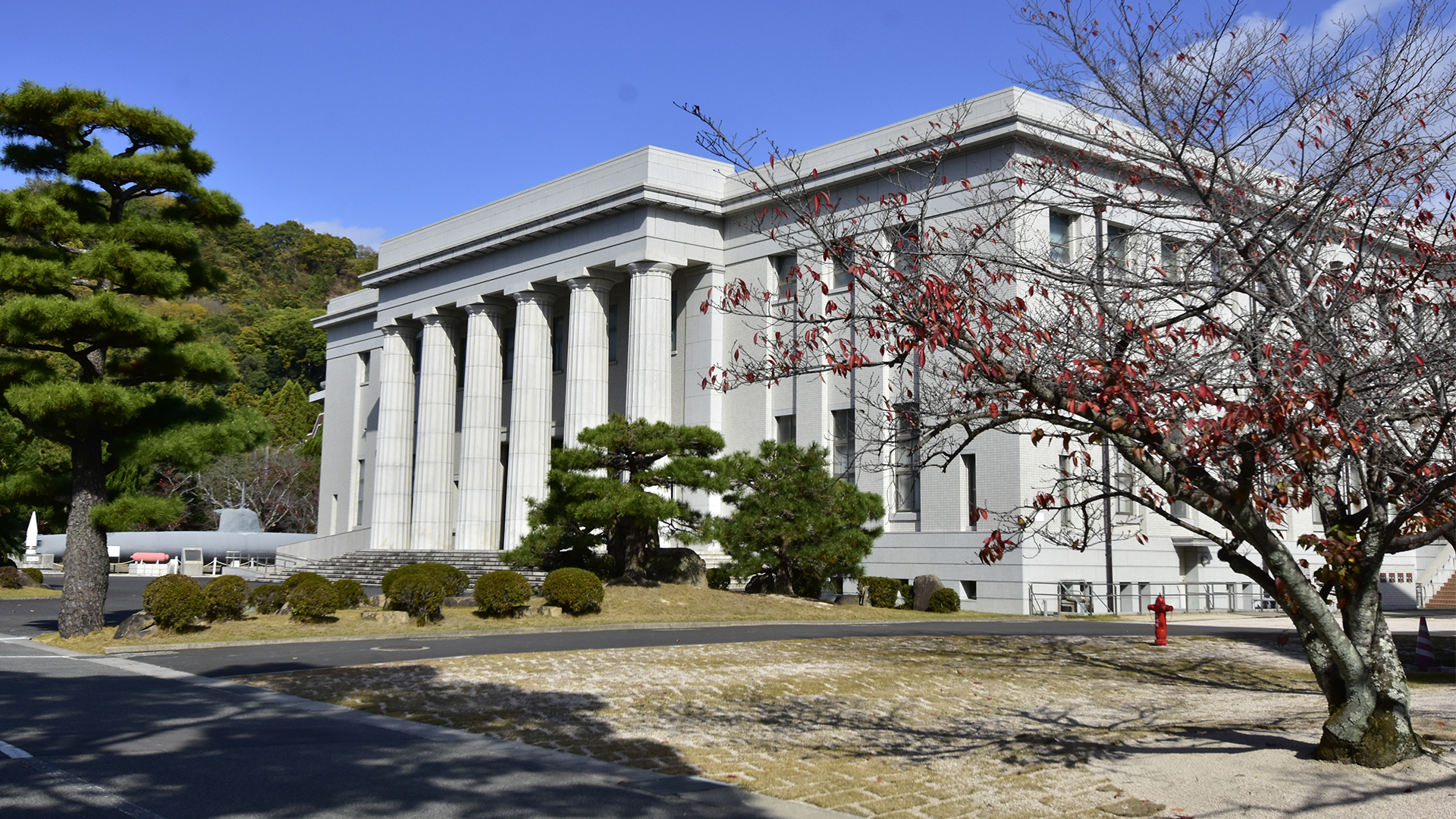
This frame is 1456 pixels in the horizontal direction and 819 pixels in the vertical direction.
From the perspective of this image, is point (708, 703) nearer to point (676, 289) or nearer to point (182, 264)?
point (182, 264)

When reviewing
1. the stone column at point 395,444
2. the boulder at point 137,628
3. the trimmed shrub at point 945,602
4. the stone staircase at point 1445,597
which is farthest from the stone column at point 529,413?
the stone staircase at point 1445,597

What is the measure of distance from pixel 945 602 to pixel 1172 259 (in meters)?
20.6

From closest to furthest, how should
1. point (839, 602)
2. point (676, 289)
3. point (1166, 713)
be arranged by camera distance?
point (1166, 713) < point (839, 602) < point (676, 289)

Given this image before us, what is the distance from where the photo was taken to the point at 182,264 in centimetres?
2188

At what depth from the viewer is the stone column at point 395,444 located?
Result: 50.1 m

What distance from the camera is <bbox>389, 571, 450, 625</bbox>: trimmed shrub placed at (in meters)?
23.9

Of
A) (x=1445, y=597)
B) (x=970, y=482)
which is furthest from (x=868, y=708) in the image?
(x=1445, y=597)

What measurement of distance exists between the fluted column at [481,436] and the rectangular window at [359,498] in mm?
13111

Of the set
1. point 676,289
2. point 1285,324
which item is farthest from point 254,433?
point 676,289

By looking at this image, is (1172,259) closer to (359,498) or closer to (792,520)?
(792,520)

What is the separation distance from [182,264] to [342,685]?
38.1ft

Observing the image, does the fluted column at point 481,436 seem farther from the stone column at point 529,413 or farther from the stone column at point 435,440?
the stone column at point 435,440

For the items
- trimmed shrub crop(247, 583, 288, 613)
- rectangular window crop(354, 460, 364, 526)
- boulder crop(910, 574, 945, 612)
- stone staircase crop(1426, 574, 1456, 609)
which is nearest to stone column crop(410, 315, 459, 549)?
rectangular window crop(354, 460, 364, 526)

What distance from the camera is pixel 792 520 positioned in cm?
3072
